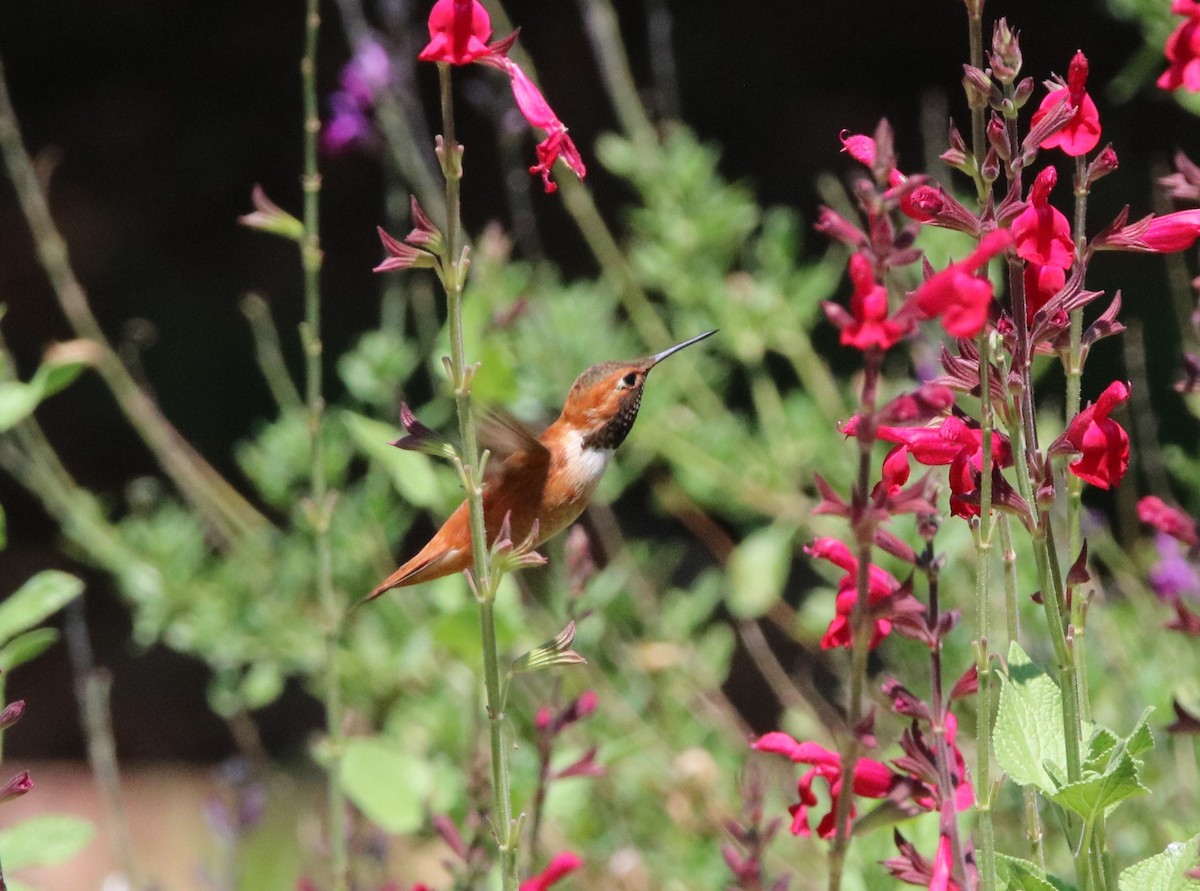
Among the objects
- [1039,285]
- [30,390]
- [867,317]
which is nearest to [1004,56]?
[1039,285]

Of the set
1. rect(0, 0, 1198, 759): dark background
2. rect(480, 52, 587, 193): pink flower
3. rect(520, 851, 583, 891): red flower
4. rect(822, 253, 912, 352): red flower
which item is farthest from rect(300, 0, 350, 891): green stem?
rect(0, 0, 1198, 759): dark background

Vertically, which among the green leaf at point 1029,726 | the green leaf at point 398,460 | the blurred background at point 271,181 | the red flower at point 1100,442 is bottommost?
the blurred background at point 271,181

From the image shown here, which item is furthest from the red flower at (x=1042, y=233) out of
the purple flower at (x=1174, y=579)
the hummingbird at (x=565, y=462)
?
the purple flower at (x=1174, y=579)

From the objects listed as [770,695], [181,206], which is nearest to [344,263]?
[181,206]

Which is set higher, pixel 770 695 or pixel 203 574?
pixel 203 574

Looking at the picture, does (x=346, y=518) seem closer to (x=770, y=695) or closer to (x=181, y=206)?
(x=770, y=695)

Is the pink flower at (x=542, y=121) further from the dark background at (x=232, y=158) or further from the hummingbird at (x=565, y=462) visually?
the dark background at (x=232, y=158)
